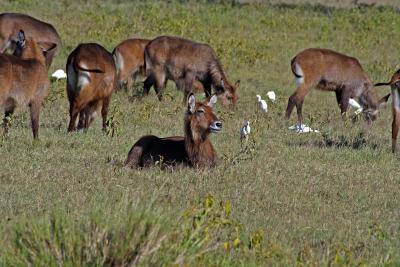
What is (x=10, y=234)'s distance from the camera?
21.5ft

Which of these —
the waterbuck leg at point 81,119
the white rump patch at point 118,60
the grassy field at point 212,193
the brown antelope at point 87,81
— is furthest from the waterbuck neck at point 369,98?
the waterbuck leg at point 81,119

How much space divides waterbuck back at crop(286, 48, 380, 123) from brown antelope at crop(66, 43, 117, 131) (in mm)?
4401

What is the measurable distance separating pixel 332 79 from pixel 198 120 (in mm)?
7870

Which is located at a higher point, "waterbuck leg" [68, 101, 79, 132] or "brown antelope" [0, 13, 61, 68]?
"brown antelope" [0, 13, 61, 68]

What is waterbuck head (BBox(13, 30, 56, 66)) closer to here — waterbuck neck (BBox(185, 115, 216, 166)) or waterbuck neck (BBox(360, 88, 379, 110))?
waterbuck neck (BBox(185, 115, 216, 166))

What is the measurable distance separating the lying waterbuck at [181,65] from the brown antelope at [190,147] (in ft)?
27.0

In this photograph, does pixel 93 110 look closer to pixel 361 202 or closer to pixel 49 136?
pixel 49 136

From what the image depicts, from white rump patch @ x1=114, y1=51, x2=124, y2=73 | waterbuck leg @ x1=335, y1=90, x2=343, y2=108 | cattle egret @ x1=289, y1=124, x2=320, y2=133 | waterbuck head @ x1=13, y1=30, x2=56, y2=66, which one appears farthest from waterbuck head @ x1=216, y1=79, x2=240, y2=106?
waterbuck head @ x1=13, y1=30, x2=56, y2=66

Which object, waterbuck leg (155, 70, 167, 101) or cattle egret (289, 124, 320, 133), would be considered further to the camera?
waterbuck leg (155, 70, 167, 101)

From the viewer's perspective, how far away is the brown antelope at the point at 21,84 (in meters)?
11.9

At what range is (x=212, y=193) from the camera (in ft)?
30.8

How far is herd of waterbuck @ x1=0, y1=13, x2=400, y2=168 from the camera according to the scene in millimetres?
11031

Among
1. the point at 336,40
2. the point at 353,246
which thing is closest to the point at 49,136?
the point at 353,246

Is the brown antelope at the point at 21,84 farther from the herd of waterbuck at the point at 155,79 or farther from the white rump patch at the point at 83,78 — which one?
the white rump patch at the point at 83,78
